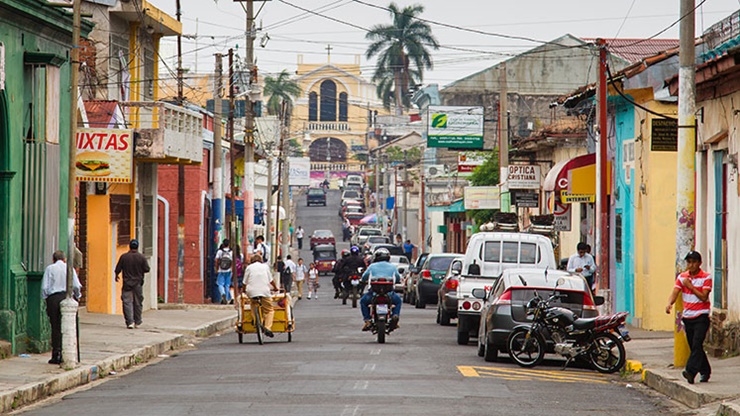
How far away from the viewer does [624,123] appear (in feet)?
104

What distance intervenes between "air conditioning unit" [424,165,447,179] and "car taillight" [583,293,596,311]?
68.6m

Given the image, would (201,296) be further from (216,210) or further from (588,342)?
(588,342)

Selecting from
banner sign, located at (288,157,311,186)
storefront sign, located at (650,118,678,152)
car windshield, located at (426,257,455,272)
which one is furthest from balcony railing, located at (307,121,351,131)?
storefront sign, located at (650,118,678,152)

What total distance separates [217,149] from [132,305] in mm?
13427

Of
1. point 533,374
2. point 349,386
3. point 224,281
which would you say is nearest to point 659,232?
point 533,374

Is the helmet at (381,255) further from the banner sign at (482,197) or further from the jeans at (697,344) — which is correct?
the banner sign at (482,197)

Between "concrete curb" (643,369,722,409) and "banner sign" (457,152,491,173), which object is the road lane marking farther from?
"banner sign" (457,152,491,173)

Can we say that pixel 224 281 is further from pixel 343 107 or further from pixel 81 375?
pixel 343 107

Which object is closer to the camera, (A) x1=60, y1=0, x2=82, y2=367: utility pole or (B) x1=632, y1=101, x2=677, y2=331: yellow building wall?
(A) x1=60, y1=0, x2=82, y2=367: utility pole

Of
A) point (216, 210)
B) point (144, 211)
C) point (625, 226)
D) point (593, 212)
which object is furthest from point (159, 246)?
point (625, 226)

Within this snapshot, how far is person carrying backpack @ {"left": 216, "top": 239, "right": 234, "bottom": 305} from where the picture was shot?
39688 mm

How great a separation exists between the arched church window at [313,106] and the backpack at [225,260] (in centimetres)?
11917

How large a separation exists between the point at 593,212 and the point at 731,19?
13.9 m

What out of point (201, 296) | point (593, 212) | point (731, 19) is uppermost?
point (731, 19)
